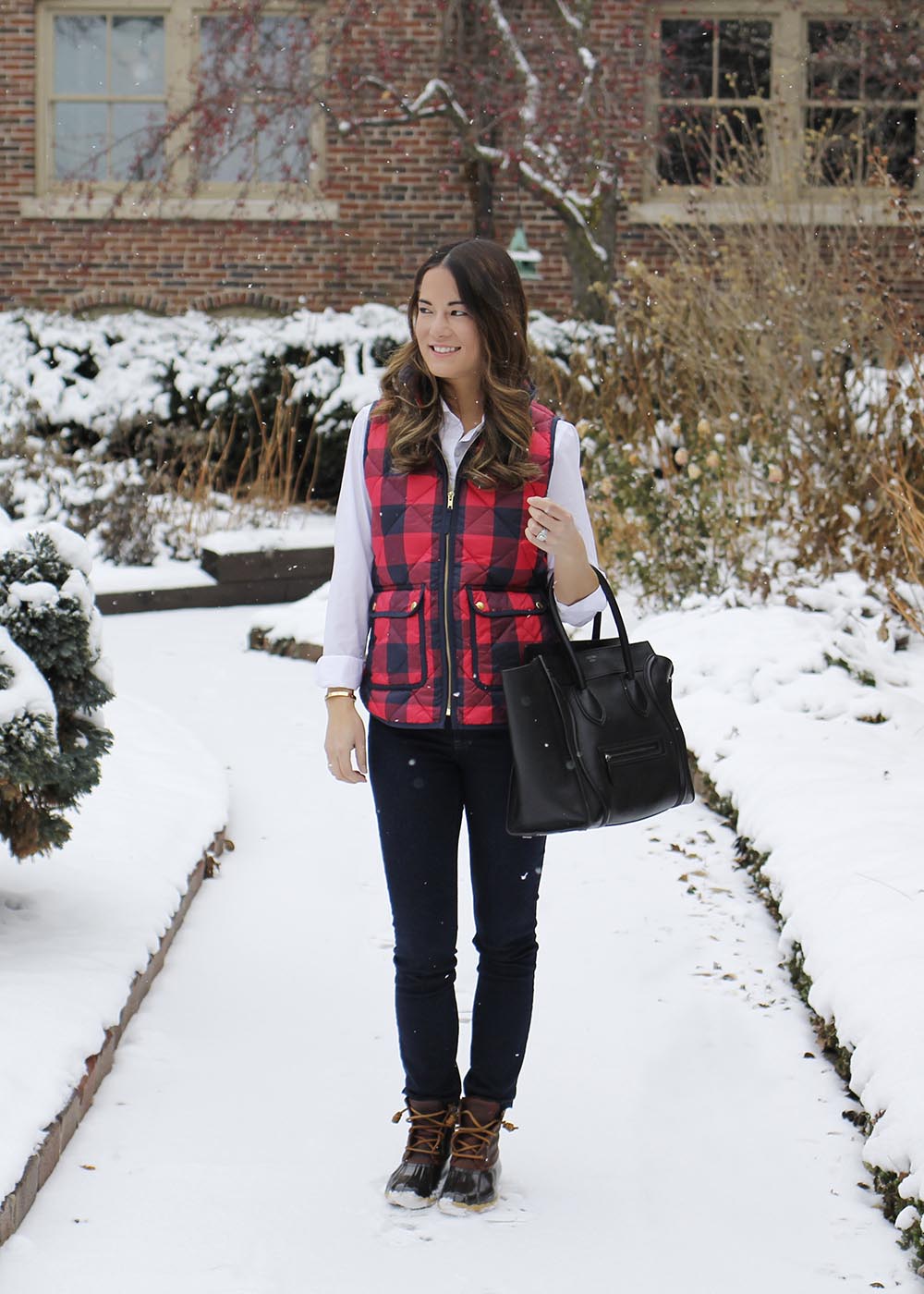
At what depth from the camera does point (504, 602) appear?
2.72m

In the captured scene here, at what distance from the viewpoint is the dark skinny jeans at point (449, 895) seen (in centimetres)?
275

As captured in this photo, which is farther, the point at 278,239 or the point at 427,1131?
the point at 278,239

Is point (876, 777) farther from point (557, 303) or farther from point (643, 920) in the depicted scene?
point (557, 303)

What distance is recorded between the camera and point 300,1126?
10.5ft

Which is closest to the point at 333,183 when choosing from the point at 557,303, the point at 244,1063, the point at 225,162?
the point at 225,162

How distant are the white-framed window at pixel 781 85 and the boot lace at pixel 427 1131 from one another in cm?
1075

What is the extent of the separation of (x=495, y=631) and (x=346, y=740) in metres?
0.33

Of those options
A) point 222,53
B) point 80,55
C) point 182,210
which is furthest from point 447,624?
point 80,55

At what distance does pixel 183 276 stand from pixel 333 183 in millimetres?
1469

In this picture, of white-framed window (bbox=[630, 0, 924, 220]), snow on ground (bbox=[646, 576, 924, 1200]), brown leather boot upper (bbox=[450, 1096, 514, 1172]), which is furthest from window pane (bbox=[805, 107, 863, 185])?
brown leather boot upper (bbox=[450, 1096, 514, 1172])

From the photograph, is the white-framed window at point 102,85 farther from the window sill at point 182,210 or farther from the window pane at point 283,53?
the window pane at point 283,53

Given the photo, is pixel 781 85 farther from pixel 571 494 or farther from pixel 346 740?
pixel 346 740

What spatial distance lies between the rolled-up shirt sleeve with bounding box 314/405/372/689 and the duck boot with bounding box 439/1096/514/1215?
809mm

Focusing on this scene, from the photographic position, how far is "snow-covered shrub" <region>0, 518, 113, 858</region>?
353cm
